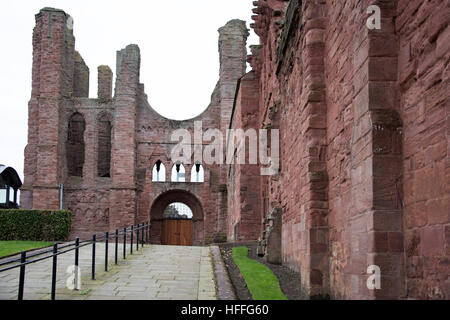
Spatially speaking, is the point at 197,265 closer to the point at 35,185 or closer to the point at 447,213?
the point at 447,213

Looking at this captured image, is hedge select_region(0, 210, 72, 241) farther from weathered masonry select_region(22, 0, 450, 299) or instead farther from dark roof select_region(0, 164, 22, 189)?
weathered masonry select_region(22, 0, 450, 299)

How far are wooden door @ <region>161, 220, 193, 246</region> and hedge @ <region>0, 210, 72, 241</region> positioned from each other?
404 inches

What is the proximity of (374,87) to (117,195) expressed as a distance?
84.4 ft

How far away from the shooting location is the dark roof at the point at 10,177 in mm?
28881

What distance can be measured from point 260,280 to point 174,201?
2333cm

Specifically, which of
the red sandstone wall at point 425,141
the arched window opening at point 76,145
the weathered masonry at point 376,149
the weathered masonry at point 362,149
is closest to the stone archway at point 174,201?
the arched window opening at point 76,145

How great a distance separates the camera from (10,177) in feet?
98.8

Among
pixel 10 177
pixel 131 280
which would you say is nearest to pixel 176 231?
pixel 10 177

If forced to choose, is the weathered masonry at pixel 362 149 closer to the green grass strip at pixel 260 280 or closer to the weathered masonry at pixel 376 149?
the weathered masonry at pixel 376 149

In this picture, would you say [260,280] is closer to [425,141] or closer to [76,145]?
[425,141]

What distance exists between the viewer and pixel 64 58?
3072 cm

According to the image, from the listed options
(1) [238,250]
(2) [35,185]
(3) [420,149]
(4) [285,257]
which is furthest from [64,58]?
(3) [420,149]

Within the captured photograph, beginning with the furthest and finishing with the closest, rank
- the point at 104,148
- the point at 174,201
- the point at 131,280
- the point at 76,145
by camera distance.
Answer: the point at 104,148 < the point at 76,145 < the point at 174,201 < the point at 131,280

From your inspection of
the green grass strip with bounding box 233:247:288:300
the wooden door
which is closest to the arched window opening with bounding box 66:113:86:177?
the wooden door
